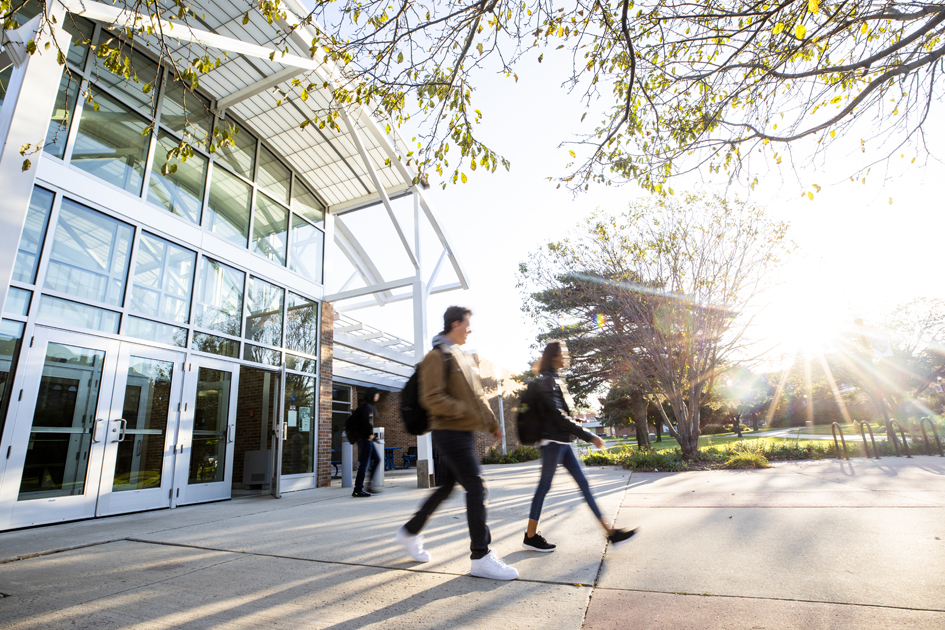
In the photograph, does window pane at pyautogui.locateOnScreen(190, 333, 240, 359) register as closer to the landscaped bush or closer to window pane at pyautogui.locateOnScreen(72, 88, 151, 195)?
window pane at pyautogui.locateOnScreen(72, 88, 151, 195)

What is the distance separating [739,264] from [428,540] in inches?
374

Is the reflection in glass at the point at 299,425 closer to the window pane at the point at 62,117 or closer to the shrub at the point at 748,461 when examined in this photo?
the window pane at the point at 62,117

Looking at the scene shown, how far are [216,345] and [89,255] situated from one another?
7.48ft

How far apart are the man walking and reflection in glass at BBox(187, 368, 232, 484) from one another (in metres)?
5.80

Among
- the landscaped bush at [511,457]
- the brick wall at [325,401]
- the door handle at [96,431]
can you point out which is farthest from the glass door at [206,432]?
the landscaped bush at [511,457]

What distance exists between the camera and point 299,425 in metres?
9.52

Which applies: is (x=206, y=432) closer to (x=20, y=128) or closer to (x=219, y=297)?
(x=219, y=297)

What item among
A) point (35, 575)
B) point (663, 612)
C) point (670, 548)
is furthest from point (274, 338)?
point (663, 612)

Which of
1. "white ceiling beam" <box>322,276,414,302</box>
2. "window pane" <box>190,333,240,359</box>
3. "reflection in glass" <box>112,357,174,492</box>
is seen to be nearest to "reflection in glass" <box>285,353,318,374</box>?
"window pane" <box>190,333,240,359</box>

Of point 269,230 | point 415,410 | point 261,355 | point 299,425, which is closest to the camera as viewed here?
point 415,410

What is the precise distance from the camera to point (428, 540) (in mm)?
3961

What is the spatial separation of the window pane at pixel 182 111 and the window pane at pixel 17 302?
120 inches

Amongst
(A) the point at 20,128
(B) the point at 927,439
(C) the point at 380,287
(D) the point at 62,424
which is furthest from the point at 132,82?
(B) the point at 927,439

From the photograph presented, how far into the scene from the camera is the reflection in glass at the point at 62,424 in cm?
545
